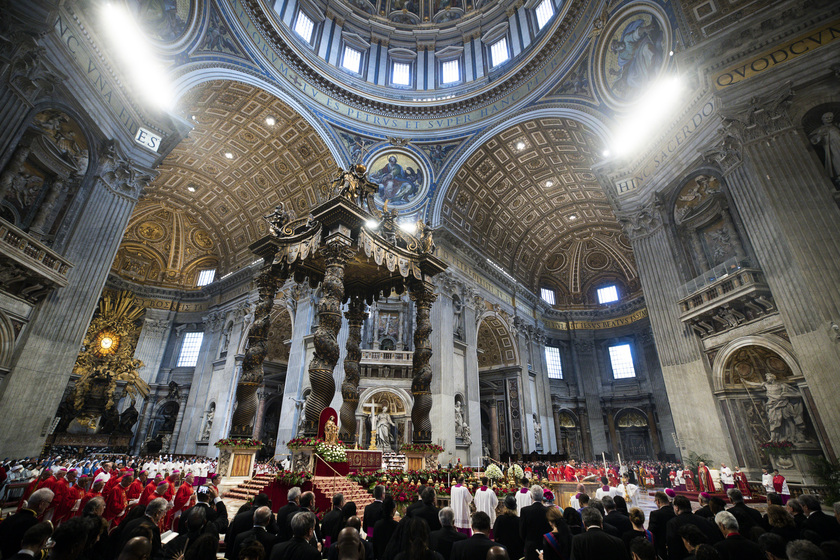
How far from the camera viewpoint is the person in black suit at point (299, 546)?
104 inches

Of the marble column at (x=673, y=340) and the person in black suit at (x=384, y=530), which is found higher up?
the marble column at (x=673, y=340)

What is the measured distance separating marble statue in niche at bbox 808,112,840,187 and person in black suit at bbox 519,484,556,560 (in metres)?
9.98

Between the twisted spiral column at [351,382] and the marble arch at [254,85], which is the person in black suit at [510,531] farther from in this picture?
the marble arch at [254,85]

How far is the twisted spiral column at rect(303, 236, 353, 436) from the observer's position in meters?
7.29

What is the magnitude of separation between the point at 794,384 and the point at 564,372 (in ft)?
59.2

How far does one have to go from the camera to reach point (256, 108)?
56.4 feet

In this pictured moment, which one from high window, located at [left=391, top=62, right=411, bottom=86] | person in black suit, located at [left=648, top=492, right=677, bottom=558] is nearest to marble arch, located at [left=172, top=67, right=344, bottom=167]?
high window, located at [left=391, top=62, right=411, bottom=86]

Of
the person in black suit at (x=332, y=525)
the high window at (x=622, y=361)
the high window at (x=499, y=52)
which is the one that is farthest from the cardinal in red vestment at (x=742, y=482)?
the high window at (x=499, y=52)

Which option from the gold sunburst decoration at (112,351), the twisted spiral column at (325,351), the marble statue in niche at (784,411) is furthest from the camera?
the gold sunburst decoration at (112,351)

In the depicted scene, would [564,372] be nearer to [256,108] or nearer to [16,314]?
[256,108]

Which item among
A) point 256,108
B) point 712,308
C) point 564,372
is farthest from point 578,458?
point 256,108

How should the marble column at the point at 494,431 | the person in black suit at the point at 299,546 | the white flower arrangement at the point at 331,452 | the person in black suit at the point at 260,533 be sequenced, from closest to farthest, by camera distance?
the person in black suit at the point at 299,546 < the person in black suit at the point at 260,533 < the white flower arrangement at the point at 331,452 < the marble column at the point at 494,431

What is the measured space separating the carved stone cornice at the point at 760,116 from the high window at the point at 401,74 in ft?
51.7

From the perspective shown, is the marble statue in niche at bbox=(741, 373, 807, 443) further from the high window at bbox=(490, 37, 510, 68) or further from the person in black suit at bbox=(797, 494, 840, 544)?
the high window at bbox=(490, 37, 510, 68)
